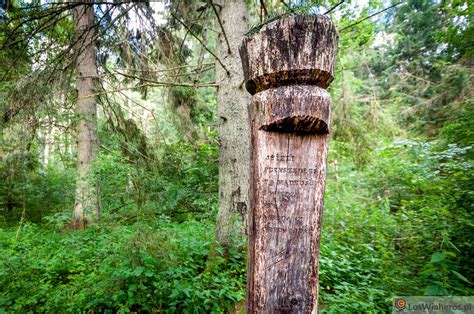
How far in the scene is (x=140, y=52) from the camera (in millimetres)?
4820

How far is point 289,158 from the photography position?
1.50 meters

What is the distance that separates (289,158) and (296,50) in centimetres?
58

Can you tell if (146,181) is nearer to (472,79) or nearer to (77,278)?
(77,278)

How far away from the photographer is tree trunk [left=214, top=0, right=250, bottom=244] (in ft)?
12.1

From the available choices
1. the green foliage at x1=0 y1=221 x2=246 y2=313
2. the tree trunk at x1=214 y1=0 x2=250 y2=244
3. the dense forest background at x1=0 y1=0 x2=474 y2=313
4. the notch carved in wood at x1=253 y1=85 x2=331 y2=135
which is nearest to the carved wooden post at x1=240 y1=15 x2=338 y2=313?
the notch carved in wood at x1=253 y1=85 x2=331 y2=135

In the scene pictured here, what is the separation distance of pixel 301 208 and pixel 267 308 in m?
0.57

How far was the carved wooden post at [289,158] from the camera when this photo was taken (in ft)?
4.70

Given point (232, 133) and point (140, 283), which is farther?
point (232, 133)

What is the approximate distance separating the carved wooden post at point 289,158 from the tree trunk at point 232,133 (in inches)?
84.7
